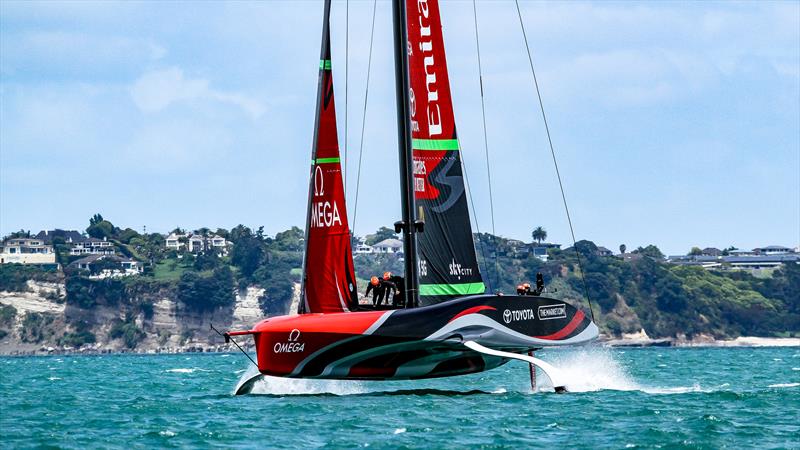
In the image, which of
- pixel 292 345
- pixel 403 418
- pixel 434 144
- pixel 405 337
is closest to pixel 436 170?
pixel 434 144

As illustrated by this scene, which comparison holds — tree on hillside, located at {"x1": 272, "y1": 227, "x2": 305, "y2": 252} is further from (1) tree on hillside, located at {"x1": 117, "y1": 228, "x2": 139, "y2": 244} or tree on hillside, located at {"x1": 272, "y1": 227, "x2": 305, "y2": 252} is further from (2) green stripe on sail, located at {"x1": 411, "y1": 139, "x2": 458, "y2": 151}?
(2) green stripe on sail, located at {"x1": 411, "y1": 139, "x2": 458, "y2": 151}

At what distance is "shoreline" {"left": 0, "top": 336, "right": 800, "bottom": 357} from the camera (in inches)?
5792

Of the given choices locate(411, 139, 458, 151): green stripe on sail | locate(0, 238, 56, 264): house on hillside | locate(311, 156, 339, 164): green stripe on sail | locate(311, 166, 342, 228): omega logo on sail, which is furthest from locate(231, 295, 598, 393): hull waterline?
locate(0, 238, 56, 264): house on hillside

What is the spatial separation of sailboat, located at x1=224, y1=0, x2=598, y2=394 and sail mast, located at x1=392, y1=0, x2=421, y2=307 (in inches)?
0.7

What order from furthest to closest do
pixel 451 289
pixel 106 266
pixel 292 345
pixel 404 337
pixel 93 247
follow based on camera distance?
pixel 93 247 < pixel 106 266 < pixel 451 289 < pixel 292 345 < pixel 404 337

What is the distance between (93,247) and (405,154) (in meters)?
162

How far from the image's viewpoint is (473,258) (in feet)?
78.0

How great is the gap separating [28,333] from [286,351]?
134 metres

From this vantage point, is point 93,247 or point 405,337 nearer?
point 405,337

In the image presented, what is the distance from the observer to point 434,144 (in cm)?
2361

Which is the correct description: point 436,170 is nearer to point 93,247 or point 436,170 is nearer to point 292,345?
point 292,345

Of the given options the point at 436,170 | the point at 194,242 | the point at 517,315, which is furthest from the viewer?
the point at 194,242

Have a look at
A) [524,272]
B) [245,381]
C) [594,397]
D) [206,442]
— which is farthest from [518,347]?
[524,272]

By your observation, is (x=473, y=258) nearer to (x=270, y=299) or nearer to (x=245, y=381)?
(x=245, y=381)
